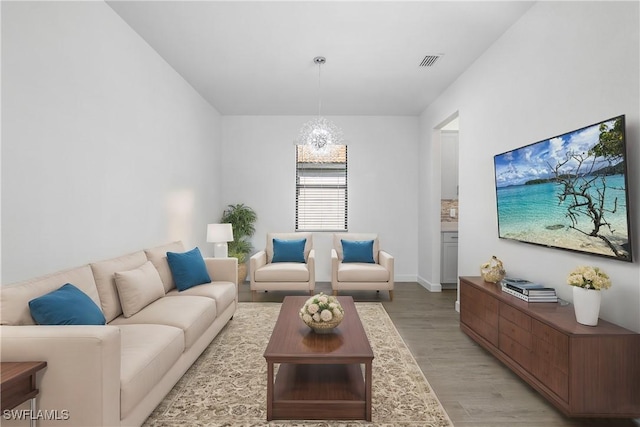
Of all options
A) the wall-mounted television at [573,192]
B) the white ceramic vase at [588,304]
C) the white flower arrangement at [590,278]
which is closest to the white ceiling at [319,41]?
the wall-mounted television at [573,192]

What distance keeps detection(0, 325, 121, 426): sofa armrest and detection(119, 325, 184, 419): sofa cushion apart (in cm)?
14

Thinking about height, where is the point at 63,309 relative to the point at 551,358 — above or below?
above

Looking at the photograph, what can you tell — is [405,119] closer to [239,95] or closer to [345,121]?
[345,121]

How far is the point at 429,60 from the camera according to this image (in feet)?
12.8

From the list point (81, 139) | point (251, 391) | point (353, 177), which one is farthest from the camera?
point (353, 177)

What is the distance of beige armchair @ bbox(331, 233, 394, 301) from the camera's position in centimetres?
485

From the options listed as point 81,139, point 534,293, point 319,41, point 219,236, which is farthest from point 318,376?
point 319,41

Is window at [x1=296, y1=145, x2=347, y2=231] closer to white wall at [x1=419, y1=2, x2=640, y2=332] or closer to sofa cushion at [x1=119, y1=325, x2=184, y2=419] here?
white wall at [x1=419, y1=2, x2=640, y2=332]

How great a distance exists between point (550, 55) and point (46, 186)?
3757mm

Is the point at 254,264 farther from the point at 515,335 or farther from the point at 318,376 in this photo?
the point at 515,335

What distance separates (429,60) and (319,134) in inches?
61.8

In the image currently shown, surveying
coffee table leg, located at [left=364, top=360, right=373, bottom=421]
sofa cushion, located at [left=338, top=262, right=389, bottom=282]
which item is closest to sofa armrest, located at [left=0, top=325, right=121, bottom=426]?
coffee table leg, located at [left=364, top=360, right=373, bottom=421]

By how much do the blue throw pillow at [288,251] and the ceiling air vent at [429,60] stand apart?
3024 millimetres

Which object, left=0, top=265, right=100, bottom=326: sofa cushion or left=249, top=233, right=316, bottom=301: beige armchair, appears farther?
left=249, top=233, right=316, bottom=301: beige armchair
